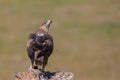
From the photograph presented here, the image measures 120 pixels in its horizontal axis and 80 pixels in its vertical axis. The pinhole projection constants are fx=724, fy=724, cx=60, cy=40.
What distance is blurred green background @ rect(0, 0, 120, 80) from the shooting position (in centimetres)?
3372

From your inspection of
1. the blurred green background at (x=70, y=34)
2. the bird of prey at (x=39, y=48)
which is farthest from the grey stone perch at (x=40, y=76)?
the blurred green background at (x=70, y=34)

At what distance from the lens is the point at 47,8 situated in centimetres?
4622

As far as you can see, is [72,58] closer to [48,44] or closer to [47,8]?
[47,8]

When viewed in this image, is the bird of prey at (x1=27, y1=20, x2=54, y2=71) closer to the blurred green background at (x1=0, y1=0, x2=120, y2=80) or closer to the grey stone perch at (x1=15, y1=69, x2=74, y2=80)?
the grey stone perch at (x1=15, y1=69, x2=74, y2=80)

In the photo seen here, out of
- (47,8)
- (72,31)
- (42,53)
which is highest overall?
(47,8)

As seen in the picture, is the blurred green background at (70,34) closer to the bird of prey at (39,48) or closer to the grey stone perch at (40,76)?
the bird of prey at (39,48)

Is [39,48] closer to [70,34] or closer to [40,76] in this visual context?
[40,76]

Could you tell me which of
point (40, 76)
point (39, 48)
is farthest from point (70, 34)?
point (40, 76)

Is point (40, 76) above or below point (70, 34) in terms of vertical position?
below

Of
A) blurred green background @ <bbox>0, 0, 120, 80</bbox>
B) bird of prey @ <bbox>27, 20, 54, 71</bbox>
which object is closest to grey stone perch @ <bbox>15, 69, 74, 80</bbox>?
bird of prey @ <bbox>27, 20, 54, 71</bbox>

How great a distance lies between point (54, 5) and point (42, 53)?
33375mm

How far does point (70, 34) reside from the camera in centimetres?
4022

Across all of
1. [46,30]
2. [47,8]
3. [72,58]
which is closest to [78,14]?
[47,8]

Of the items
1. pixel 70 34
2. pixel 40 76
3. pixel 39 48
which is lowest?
pixel 40 76
